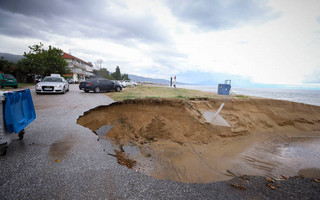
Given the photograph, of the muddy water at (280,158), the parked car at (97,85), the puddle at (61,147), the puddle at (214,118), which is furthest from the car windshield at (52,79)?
the muddy water at (280,158)

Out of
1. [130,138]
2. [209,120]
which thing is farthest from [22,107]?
[209,120]

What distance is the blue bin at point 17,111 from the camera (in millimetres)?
2912

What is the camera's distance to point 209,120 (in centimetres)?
722

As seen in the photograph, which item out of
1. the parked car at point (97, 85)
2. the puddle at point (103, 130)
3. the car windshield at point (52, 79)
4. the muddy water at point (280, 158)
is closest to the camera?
the muddy water at point (280, 158)

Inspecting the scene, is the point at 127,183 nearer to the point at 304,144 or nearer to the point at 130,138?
the point at 130,138

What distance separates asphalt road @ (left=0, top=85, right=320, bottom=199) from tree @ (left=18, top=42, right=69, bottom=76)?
99.5 ft

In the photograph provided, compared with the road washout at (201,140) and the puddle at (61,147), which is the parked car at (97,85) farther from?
the puddle at (61,147)

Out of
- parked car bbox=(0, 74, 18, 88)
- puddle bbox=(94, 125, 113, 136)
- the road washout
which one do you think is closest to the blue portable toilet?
the road washout

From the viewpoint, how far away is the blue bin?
9.55ft

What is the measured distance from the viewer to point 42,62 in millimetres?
26703

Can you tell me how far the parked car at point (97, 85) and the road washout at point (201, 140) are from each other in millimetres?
9514

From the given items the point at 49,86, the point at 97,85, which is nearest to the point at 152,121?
the point at 49,86

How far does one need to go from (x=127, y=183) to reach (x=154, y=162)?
1.39 metres

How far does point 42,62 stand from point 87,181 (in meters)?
33.8
